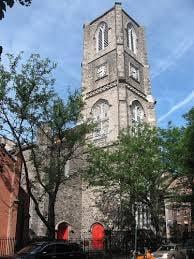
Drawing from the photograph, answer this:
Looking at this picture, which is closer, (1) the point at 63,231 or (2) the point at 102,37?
(1) the point at 63,231

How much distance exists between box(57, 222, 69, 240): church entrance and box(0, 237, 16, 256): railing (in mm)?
15023

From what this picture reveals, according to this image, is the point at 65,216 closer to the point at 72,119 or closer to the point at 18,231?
the point at 18,231

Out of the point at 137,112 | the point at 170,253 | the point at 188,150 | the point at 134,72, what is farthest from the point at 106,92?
the point at 170,253

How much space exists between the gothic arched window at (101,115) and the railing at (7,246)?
66.3 ft

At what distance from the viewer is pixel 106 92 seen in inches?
1759

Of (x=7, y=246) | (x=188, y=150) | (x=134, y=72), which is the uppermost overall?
(x=134, y=72)

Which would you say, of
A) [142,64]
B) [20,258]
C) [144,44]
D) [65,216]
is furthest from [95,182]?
[144,44]

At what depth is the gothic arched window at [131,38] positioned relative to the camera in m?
50.9

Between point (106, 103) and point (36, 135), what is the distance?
20.1m

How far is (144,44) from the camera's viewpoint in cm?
5362

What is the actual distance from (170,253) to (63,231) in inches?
723

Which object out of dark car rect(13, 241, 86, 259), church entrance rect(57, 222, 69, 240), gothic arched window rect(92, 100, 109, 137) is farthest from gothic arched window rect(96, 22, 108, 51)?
dark car rect(13, 241, 86, 259)

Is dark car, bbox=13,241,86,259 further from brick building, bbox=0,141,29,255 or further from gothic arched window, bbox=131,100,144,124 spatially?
gothic arched window, bbox=131,100,144,124

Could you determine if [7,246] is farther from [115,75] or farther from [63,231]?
[115,75]
